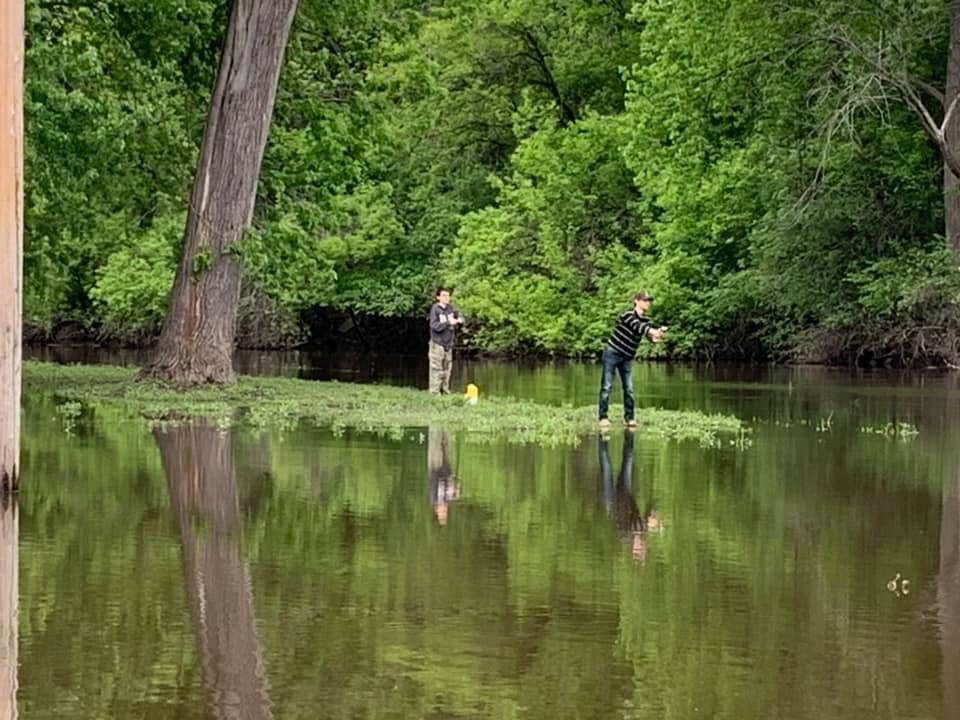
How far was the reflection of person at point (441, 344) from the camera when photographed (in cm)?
2773

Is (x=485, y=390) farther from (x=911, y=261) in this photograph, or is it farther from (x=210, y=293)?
(x=911, y=261)

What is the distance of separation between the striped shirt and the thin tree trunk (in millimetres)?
18372

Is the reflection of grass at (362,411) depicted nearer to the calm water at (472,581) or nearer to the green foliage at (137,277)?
the calm water at (472,581)

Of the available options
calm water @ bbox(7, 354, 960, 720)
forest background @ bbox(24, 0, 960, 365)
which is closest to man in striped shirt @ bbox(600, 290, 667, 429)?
calm water @ bbox(7, 354, 960, 720)

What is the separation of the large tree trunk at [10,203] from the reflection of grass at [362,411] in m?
8.64

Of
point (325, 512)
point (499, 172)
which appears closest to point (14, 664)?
point (325, 512)

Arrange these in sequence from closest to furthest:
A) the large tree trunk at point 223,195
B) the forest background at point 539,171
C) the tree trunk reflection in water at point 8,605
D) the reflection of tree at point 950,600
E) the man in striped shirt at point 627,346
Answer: the tree trunk reflection in water at point 8,605
the reflection of tree at point 950,600
the man in striped shirt at point 627,346
the large tree trunk at point 223,195
the forest background at point 539,171

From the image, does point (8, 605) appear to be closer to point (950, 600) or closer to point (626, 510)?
point (950, 600)

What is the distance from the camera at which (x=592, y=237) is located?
2144 inches

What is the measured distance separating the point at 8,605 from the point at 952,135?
3504 centimetres

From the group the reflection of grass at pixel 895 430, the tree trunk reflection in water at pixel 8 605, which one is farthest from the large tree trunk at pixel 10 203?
the reflection of grass at pixel 895 430

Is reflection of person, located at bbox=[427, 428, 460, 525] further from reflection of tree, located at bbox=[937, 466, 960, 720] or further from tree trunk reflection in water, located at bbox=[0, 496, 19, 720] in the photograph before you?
reflection of tree, located at bbox=[937, 466, 960, 720]

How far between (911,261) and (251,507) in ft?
103

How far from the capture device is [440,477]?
50.0ft
